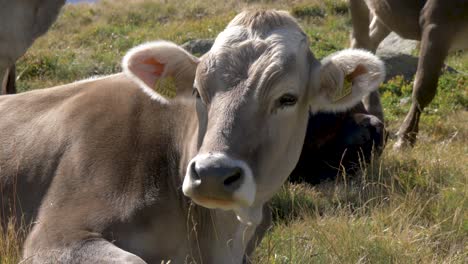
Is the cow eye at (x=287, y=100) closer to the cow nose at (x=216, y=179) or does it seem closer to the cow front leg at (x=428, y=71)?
the cow nose at (x=216, y=179)

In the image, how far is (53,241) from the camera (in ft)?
15.2

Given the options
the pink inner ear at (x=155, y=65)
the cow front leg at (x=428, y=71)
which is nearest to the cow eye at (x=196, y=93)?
the pink inner ear at (x=155, y=65)

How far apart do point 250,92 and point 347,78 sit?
776 mm

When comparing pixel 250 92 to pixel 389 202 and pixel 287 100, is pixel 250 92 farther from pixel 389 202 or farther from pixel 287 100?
pixel 389 202

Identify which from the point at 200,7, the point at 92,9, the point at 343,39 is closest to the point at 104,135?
the point at 343,39

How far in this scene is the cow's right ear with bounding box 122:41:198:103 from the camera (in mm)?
4805

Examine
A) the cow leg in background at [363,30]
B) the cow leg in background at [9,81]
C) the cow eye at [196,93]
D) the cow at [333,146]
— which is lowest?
the cow leg in background at [9,81]

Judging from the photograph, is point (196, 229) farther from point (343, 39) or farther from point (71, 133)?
point (343, 39)

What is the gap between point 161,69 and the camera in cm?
490

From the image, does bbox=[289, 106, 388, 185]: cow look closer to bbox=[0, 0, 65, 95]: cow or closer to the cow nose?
the cow nose

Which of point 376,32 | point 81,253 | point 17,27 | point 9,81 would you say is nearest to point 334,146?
point 81,253

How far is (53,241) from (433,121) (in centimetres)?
706

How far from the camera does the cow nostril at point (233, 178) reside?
401 cm

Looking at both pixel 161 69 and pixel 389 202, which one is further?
pixel 389 202
